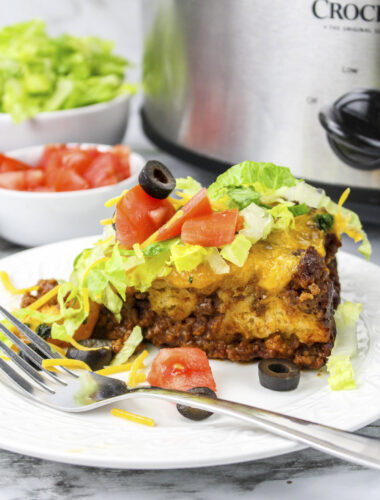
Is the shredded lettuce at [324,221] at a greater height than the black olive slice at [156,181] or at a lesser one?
lesser

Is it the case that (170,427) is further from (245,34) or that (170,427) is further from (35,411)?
(245,34)

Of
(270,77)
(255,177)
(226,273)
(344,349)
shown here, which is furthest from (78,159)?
(344,349)

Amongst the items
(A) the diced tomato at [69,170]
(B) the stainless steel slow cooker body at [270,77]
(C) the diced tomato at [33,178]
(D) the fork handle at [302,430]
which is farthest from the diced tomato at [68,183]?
(D) the fork handle at [302,430]

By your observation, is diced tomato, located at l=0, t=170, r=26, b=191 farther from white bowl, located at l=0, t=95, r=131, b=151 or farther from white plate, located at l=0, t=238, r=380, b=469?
white plate, located at l=0, t=238, r=380, b=469

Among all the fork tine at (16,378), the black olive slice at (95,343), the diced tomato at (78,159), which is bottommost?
the diced tomato at (78,159)

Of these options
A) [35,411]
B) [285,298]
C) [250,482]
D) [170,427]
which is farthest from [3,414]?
[285,298]

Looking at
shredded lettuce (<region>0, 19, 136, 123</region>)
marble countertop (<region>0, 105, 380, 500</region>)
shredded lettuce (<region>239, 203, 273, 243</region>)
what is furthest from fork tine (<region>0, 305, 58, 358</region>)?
shredded lettuce (<region>0, 19, 136, 123</region>)

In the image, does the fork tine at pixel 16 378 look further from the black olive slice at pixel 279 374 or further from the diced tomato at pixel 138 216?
the black olive slice at pixel 279 374
